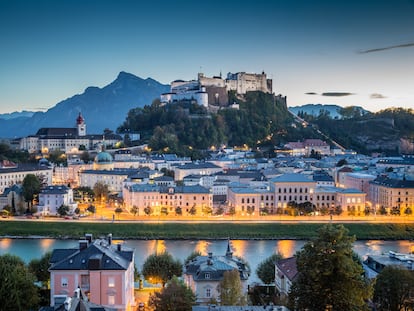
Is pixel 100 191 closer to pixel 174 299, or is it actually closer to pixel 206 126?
pixel 206 126

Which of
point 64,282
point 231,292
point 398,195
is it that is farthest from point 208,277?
point 398,195

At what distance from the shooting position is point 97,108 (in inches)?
4596

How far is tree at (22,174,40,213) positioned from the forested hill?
12662 mm

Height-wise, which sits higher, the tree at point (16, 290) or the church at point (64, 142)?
the church at point (64, 142)

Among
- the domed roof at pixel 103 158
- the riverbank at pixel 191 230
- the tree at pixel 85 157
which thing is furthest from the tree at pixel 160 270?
the tree at pixel 85 157

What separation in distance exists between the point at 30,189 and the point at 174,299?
49.6ft

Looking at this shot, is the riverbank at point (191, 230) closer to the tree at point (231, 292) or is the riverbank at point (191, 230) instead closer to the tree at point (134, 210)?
the tree at point (134, 210)

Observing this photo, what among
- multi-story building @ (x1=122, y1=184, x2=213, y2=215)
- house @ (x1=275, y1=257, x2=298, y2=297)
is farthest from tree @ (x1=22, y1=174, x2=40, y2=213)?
house @ (x1=275, y1=257, x2=298, y2=297)

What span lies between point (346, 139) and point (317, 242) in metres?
38.2

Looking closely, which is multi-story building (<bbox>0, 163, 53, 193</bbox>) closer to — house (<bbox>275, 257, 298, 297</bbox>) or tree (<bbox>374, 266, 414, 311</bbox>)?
house (<bbox>275, 257, 298, 297</bbox>)

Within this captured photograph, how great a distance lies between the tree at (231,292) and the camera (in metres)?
8.33

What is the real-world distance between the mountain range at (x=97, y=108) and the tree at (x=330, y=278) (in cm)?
8263

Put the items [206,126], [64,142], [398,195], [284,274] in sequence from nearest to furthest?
[284,274] → [398,195] → [64,142] → [206,126]

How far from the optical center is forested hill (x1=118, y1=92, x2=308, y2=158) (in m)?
35.7
